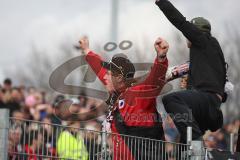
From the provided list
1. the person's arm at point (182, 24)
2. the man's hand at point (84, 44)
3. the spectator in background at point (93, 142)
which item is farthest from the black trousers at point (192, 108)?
the man's hand at point (84, 44)

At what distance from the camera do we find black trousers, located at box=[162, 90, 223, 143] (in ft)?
31.2

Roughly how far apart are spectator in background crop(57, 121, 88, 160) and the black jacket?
170 cm

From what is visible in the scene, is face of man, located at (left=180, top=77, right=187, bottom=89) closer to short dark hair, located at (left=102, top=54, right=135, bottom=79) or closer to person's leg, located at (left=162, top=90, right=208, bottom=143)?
short dark hair, located at (left=102, top=54, right=135, bottom=79)

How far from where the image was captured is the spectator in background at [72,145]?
8281mm

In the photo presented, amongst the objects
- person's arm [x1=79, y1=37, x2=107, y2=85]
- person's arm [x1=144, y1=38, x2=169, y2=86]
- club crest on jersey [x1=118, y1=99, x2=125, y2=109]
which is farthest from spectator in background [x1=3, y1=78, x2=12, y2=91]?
person's arm [x1=144, y1=38, x2=169, y2=86]

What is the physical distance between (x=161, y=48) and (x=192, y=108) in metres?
0.72

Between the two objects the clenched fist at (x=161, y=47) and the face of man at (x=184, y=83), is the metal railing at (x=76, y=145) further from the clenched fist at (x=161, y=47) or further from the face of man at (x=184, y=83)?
the face of man at (x=184, y=83)

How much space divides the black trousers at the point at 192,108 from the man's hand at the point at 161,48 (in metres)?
0.41

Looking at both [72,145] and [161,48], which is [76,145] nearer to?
[72,145]

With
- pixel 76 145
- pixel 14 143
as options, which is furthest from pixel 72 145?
pixel 14 143

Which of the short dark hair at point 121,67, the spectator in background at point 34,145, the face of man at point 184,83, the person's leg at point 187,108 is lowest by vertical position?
the spectator in background at point 34,145

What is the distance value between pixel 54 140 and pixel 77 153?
10.5 inches

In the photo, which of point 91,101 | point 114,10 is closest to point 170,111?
point 91,101

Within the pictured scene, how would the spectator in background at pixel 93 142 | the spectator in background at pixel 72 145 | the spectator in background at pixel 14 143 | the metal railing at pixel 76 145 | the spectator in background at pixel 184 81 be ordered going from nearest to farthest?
the spectator in background at pixel 14 143 → the metal railing at pixel 76 145 → the spectator in background at pixel 72 145 → the spectator in background at pixel 93 142 → the spectator in background at pixel 184 81
